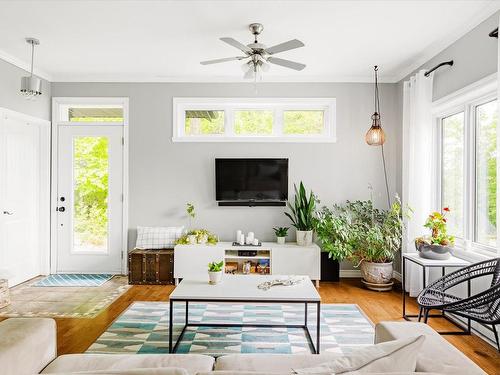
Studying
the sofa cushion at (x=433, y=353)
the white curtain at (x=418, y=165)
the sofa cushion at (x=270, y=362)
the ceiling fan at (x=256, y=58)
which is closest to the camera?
the sofa cushion at (x=433, y=353)

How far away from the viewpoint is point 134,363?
1.62 meters

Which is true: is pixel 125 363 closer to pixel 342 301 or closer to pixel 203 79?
pixel 342 301

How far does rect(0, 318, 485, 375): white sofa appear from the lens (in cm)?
145

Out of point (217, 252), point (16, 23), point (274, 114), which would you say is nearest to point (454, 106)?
point (274, 114)

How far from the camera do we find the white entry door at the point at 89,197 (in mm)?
5109

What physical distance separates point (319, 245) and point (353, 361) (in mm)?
3934

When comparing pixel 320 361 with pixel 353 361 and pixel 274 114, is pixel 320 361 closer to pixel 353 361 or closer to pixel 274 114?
pixel 353 361

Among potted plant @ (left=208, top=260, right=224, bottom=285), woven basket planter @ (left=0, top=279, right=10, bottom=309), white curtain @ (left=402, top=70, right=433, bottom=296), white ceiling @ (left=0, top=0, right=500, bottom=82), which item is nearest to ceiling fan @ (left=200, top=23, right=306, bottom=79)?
white ceiling @ (left=0, top=0, right=500, bottom=82)

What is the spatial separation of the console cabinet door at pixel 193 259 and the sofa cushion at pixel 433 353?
2950 mm

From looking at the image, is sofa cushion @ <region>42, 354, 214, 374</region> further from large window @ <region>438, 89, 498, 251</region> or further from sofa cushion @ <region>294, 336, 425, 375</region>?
large window @ <region>438, 89, 498, 251</region>

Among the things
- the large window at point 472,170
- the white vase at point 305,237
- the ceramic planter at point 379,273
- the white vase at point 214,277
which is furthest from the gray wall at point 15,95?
the large window at point 472,170

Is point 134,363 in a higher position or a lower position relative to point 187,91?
lower

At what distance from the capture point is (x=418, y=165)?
4133 millimetres

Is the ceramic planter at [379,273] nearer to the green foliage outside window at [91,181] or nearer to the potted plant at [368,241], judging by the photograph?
the potted plant at [368,241]
